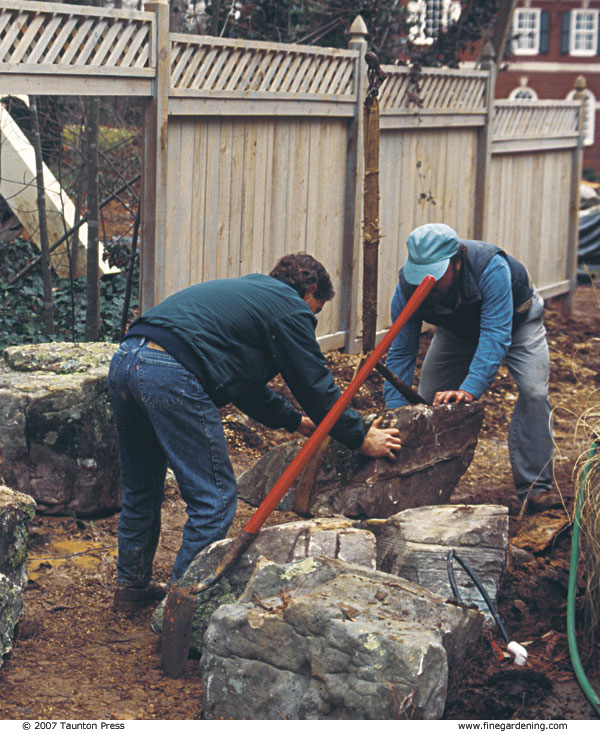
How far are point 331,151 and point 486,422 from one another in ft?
7.71

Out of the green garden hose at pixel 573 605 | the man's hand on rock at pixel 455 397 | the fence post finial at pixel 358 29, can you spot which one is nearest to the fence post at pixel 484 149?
the fence post finial at pixel 358 29

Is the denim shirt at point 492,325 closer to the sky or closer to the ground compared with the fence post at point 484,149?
closer to the ground

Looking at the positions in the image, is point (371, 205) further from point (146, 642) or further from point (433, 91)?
point (433, 91)

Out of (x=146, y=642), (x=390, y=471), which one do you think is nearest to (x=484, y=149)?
(x=390, y=471)

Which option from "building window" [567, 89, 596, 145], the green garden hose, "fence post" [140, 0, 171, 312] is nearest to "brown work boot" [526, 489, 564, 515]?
the green garden hose

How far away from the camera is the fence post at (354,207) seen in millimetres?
7203

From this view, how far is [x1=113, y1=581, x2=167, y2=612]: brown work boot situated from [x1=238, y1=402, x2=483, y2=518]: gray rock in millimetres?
997

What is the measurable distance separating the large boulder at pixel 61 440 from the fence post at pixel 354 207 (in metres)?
3.13

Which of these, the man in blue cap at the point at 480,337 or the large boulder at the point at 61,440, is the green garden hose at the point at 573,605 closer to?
the man in blue cap at the point at 480,337

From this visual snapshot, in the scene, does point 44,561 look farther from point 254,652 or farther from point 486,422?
point 486,422

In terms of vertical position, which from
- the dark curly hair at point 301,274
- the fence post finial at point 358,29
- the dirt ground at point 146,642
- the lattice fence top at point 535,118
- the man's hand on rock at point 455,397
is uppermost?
the fence post finial at point 358,29

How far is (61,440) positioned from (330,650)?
87.2 inches

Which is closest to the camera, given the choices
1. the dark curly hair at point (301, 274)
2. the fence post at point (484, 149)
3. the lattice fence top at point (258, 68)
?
the dark curly hair at point (301, 274)

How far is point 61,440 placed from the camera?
15.2 feet
